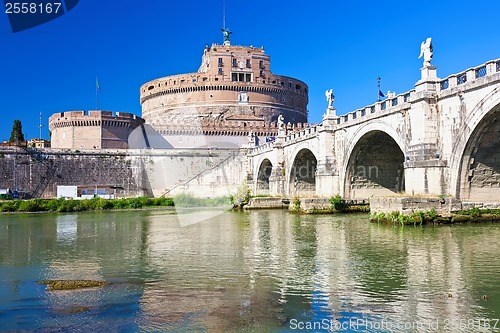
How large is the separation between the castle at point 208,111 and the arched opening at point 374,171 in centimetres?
3102

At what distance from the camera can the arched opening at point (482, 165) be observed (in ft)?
60.9

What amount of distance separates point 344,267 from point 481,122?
10.0 m

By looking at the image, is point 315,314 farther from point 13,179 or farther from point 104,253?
point 13,179

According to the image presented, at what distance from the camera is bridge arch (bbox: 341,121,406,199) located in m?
29.5

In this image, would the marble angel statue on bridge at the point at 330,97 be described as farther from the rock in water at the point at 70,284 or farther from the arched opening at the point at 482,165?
the rock in water at the point at 70,284

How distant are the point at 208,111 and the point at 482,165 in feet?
181

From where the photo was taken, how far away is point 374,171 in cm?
3089

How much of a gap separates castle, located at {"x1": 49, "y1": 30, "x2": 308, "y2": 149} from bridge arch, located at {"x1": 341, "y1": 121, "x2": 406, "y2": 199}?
31.0 meters

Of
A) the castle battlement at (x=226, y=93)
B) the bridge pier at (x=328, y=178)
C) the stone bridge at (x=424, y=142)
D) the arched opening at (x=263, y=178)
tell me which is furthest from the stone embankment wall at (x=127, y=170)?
the stone bridge at (x=424, y=142)

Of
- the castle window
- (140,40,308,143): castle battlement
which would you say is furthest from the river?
the castle window

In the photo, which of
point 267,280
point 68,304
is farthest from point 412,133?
point 68,304

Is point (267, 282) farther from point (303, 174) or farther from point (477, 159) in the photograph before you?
point (303, 174)

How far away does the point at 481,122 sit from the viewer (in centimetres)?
1822

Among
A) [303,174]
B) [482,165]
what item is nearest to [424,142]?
[482,165]
